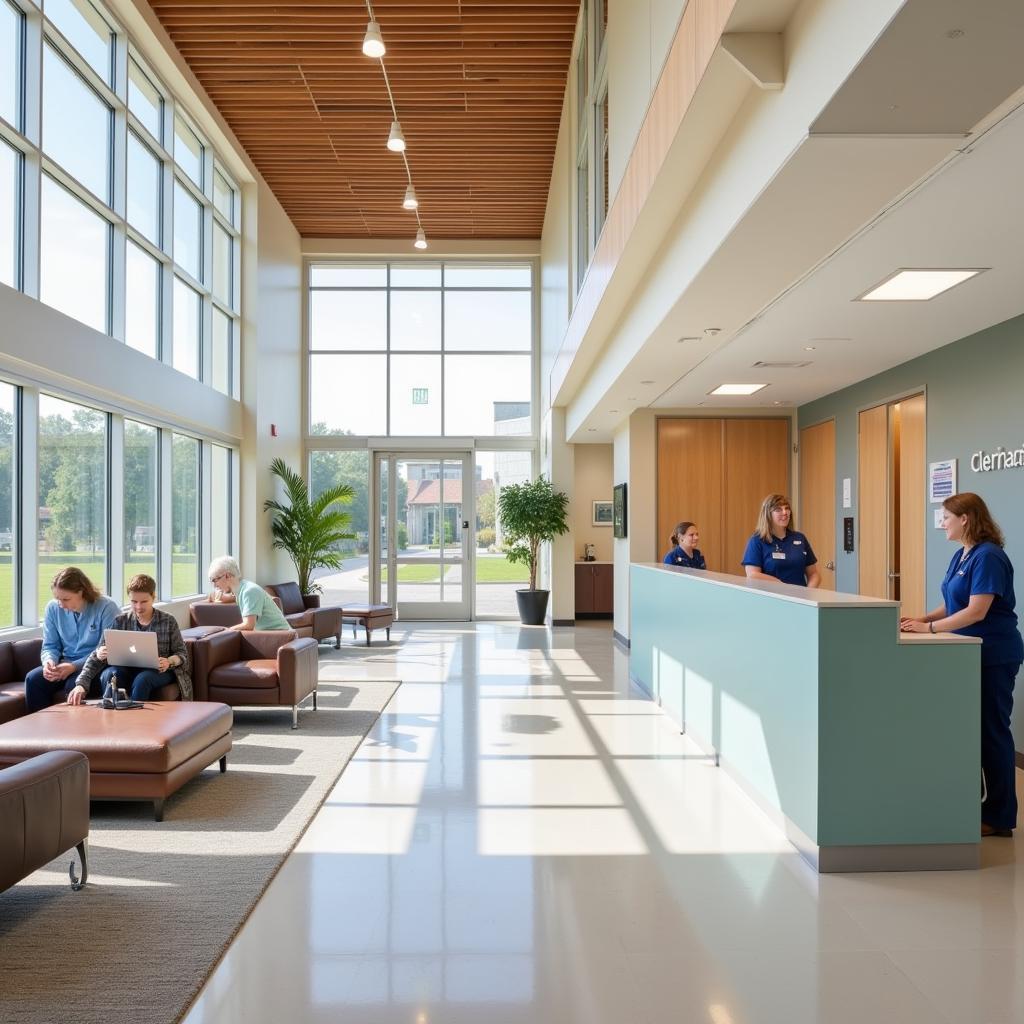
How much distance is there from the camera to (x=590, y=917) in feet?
11.0

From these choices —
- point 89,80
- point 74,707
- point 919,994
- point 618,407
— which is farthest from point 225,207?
point 919,994

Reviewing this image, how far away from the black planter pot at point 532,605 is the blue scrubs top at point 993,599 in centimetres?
929

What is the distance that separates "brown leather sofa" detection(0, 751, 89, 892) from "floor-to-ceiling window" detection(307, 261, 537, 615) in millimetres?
11115

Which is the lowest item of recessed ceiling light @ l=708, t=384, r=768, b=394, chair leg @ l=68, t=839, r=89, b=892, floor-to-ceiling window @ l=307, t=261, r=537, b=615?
chair leg @ l=68, t=839, r=89, b=892

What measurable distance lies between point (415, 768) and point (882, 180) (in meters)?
4.01

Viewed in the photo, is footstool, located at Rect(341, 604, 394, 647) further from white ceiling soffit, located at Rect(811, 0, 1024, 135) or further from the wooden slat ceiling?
white ceiling soffit, located at Rect(811, 0, 1024, 135)

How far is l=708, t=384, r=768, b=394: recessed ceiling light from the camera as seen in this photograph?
28.5 feet

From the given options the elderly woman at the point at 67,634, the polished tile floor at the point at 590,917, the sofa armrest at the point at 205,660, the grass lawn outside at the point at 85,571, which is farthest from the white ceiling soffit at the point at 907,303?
the grass lawn outside at the point at 85,571

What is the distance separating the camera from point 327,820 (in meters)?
4.54

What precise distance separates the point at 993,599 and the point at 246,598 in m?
5.48

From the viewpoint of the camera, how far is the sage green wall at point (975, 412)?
223 inches

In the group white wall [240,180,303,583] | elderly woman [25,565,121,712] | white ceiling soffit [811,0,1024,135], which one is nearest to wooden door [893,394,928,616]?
white ceiling soffit [811,0,1024,135]

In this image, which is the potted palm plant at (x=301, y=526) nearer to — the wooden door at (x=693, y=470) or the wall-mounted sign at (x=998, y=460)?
the wooden door at (x=693, y=470)

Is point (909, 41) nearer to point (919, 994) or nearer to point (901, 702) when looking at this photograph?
point (901, 702)
